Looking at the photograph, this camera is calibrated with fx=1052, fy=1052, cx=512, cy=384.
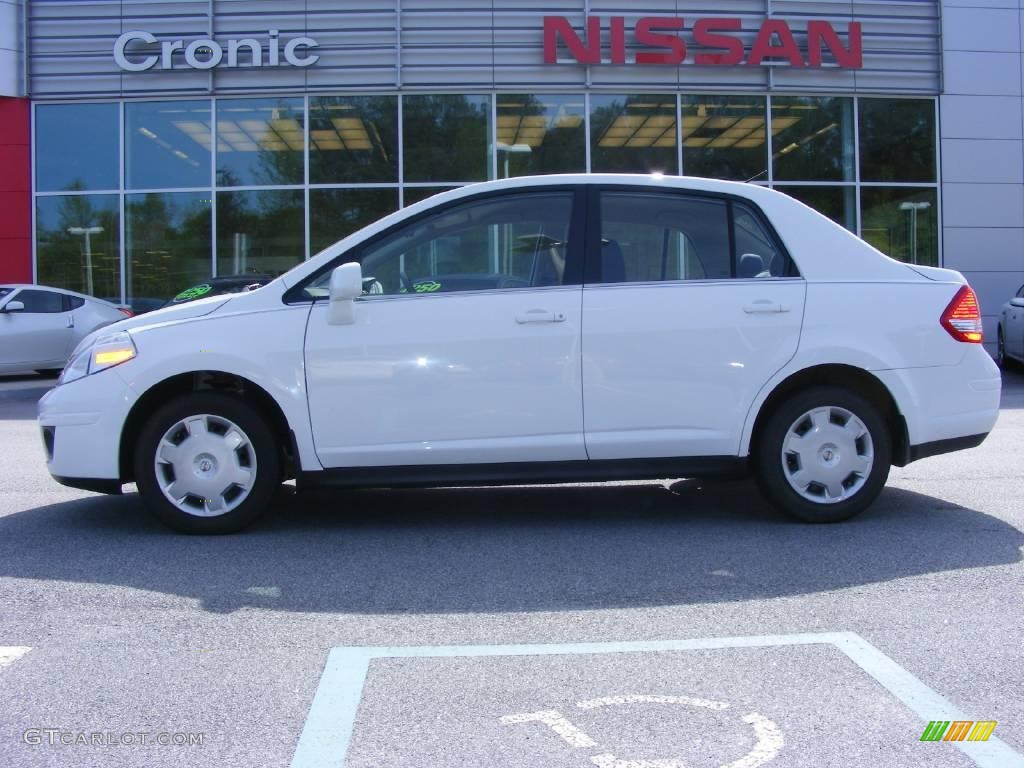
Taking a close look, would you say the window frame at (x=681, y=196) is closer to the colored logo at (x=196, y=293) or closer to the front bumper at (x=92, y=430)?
the front bumper at (x=92, y=430)

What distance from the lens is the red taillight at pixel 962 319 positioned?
550 centimetres

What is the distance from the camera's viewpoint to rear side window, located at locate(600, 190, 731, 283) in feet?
17.9

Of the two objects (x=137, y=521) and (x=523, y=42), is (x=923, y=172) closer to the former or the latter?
(x=523, y=42)

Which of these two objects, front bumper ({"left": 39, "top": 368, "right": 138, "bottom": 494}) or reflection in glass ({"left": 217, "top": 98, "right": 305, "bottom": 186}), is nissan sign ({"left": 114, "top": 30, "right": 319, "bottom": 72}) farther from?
front bumper ({"left": 39, "top": 368, "right": 138, "bottom": 494})

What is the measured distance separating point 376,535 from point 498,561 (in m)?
0.84

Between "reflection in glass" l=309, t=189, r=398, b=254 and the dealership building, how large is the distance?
3cm

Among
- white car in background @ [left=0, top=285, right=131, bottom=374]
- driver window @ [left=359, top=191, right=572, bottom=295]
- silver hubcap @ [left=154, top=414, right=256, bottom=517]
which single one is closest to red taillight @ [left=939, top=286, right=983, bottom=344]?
driver window @ [left=359, top=191, right=572, bottom=295]

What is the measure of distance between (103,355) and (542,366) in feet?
7.29

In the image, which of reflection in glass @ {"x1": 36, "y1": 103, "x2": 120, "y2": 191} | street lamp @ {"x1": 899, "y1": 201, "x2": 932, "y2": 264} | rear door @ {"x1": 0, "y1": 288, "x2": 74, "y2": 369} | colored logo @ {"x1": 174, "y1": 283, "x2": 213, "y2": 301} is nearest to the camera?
colored logo @ {"x1": 174, "y1": 283, "x2": 213, "y2": 301}

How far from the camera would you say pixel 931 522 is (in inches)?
222

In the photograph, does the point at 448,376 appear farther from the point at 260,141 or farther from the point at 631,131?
the point at 260,141

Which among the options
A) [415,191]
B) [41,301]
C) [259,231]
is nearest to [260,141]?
[259,231]

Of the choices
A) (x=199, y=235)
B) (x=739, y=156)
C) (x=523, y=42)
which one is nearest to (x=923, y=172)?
(x=739, y=156)

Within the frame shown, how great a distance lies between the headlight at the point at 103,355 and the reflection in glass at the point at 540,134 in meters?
13.0
